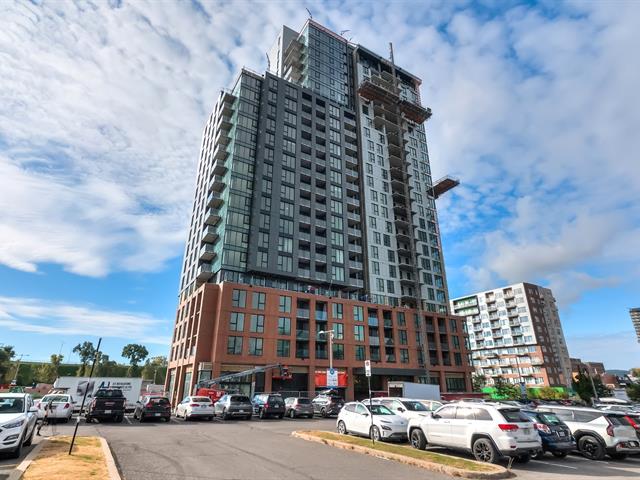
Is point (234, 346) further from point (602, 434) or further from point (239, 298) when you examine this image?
point (602, 434)

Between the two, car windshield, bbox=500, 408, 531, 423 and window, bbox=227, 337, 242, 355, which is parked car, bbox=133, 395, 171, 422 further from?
car windshield, bbox=500, 408, 531, 423

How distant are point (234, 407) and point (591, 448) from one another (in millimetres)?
20877

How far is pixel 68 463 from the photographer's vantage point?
9461mm

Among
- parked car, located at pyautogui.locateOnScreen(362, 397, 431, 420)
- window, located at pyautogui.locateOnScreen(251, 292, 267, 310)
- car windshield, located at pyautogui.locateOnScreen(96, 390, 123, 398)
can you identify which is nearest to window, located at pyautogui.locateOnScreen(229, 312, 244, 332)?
window, located at pyautogui.locateOnScreen(251, 292, 267, 310)

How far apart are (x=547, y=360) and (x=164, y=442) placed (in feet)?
351

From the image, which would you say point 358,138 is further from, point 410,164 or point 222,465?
point 222,465

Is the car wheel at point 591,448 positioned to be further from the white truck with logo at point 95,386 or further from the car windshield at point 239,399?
the white truck with logo at point 95,386

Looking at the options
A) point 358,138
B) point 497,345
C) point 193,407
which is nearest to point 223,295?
point 193,407

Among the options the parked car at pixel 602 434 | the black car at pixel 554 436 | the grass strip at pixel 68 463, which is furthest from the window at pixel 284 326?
the black car at pixel 554 436

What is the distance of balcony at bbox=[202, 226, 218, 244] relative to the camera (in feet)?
183

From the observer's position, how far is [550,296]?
11281cm

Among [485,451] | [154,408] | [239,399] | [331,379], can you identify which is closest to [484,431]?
[485,451]

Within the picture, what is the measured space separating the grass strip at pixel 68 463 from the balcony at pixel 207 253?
43206mm

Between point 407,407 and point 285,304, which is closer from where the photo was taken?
point 407,407
